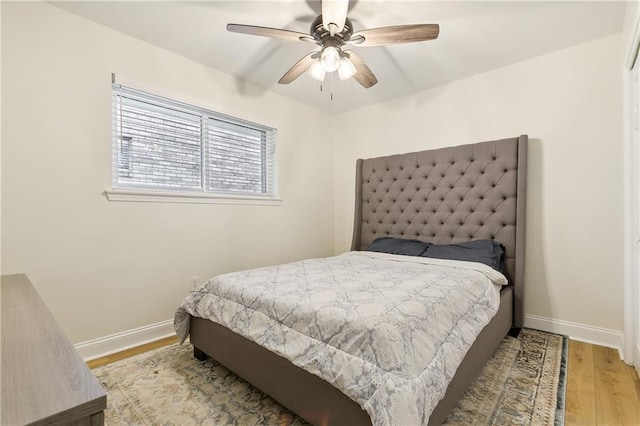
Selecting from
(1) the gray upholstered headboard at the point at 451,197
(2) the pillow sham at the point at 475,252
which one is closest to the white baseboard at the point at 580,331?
(1) the gray upholstered headboard at the point at 451,197

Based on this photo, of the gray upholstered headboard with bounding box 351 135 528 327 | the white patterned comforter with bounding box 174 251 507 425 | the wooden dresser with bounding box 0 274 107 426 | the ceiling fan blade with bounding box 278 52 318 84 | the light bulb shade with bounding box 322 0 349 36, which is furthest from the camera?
the gray upholstered headboard with bounding box 351 135 528 327

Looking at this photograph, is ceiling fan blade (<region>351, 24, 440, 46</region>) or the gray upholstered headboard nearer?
ceiling fan blade (<region>351, 24, 440, 46</region>)

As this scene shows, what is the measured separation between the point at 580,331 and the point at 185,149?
11.4 feet

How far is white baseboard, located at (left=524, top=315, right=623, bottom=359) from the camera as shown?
2191 mm

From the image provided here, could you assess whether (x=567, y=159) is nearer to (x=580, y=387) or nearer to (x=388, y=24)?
(x=580, y=387)

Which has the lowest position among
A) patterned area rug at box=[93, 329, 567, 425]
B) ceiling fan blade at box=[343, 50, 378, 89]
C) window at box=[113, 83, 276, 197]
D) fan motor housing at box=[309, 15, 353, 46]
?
patterned area rug at box=[93, 329, 567, 425]

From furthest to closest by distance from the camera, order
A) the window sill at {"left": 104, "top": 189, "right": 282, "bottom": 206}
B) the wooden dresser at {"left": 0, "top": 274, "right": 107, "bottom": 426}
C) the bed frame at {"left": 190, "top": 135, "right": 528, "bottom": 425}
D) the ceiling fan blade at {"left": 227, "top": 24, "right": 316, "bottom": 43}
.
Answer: the window sill at {"left": 104, "top": 189, "right": 282, "bottom": 206} → the ceiling fan blade at {"left": 227, "top": 24, "right": 316, "bottom": 43} → the bed frame at {"left": 190, "top": 135, "right": 528, "bottom": 425} → the wooden dresser at {"left": 0, "top": 274, "right": 107, "bottom": 426}

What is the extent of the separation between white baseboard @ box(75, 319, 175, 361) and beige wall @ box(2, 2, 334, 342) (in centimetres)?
5

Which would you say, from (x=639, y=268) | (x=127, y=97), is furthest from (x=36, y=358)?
(x=639, y=268)

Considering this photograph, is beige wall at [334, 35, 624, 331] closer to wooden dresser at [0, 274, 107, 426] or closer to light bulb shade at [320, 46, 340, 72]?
light bulb shade at [320, 46, 340, 72]

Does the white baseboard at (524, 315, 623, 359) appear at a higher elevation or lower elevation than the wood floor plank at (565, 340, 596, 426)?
higher

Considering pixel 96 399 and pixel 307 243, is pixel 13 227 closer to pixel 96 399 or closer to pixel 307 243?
pixel 96 399

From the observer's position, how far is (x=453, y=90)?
2941 millimetres

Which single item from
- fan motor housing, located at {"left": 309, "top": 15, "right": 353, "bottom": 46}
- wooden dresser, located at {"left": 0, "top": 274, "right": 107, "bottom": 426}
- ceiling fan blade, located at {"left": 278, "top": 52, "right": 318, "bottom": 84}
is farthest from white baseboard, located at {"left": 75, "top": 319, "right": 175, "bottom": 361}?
fan motor housing, located at {"left": 309, "top": 15, "right": 353, "bottom": 46}
